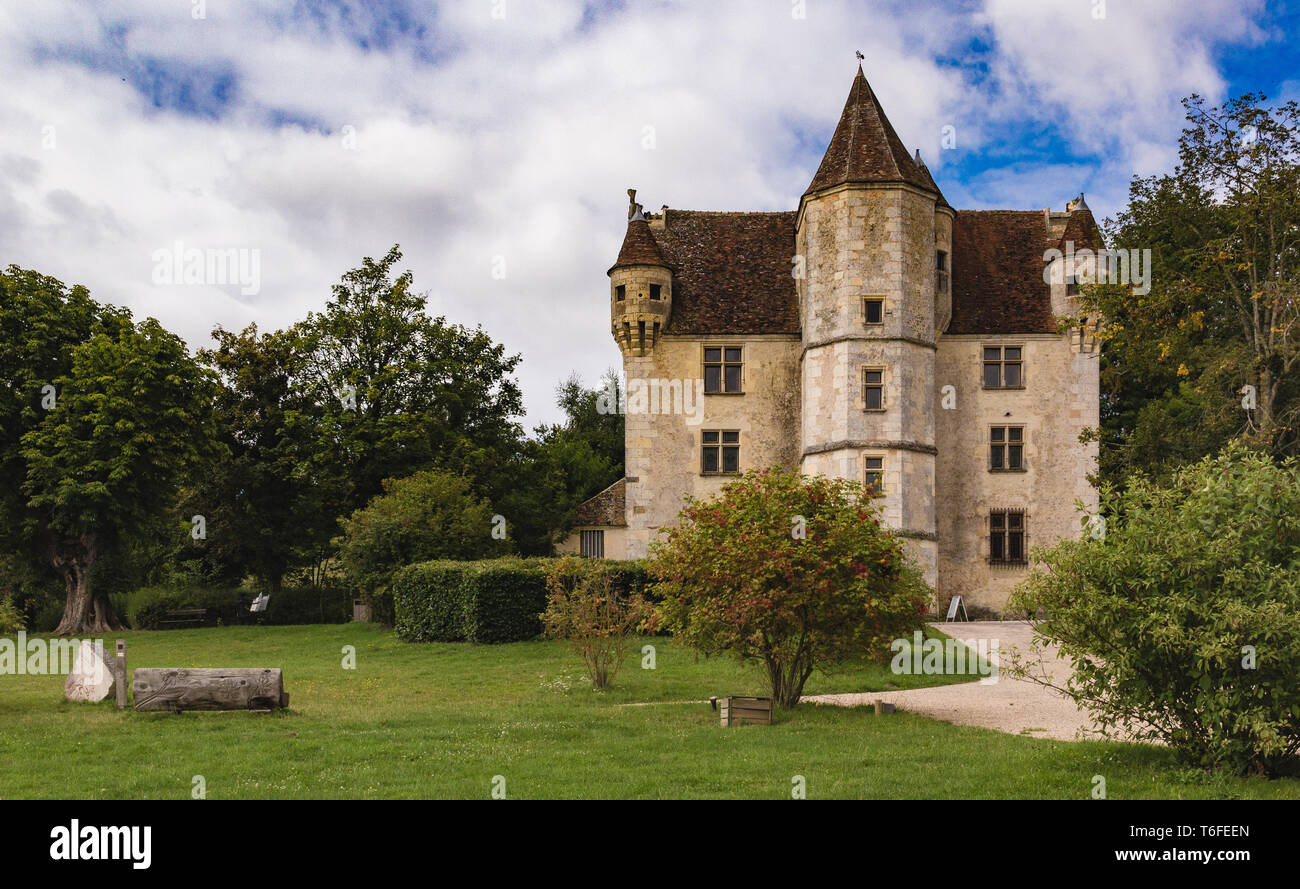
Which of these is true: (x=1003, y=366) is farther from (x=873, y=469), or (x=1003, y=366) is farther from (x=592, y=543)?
(x=592, y=543)

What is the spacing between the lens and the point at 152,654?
30875mm

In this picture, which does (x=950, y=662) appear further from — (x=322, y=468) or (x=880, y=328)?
(x=322, y=468)

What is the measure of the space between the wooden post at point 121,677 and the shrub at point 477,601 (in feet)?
44.0

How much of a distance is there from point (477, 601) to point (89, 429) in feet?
59.5

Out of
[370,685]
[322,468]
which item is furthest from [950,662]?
[322,468]

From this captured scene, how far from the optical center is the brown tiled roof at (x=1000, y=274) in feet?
124

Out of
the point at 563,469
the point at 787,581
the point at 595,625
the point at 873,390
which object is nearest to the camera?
the point at 787,581

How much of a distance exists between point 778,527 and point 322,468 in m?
31.0

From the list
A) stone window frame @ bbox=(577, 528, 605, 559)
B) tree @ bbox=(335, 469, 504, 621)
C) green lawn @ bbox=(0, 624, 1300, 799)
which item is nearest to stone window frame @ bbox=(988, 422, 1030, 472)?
stone window frame @ bbox=(577, 528, 605, 559)

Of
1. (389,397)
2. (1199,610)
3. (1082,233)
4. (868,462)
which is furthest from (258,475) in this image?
(1199,610)

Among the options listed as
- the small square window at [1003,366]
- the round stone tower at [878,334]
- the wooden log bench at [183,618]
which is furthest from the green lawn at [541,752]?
the wooden log bench at [183,618]

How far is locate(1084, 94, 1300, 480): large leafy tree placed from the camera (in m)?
27.5

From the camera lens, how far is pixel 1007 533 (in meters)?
37.2

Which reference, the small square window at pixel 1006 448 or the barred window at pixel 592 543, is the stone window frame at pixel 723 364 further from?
the small square window at pixel 1006 448
